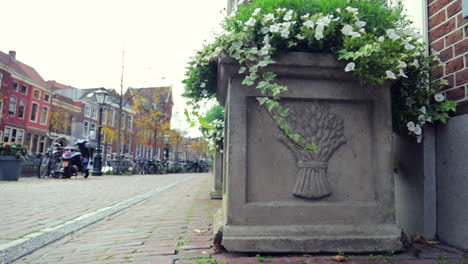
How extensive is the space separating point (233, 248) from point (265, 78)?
1031mm

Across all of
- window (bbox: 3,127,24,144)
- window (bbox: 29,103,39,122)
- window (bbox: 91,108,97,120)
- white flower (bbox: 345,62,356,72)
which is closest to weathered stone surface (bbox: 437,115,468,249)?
white flower (bbox: 345,62,356,72)

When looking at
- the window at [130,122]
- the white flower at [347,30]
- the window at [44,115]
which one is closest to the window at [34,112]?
the window at [44,115]

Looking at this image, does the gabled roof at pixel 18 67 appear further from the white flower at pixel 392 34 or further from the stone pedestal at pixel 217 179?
the white flower at pixel 392 34

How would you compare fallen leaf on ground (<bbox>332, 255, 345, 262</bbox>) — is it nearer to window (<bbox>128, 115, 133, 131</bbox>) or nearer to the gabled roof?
the gabled roof

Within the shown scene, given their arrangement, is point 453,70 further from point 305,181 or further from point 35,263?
point 35,263

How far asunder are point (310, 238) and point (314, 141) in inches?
23.8

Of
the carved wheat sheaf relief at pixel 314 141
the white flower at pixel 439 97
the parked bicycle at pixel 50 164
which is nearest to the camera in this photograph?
the carved wheat sheaf relief at pixel 314 141

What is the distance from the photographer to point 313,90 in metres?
2.12

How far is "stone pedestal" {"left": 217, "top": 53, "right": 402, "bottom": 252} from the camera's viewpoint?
1983 millimetres

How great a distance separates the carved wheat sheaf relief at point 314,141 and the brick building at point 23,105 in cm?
3304

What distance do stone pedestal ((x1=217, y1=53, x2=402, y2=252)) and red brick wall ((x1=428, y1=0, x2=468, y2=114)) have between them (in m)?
0.54

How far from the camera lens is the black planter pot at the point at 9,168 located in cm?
946

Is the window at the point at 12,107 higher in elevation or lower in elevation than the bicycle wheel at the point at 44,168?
higher

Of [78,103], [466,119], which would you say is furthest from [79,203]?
[78,103]
